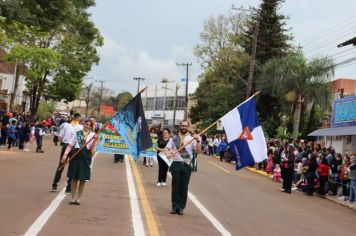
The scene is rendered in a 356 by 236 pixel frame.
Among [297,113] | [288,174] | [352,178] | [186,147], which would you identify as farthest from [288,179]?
[297,113]

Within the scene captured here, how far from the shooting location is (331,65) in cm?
4219

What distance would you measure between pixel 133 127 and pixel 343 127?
832 inches

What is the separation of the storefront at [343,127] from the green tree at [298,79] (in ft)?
29.6

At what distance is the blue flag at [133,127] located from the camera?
42.8 ft

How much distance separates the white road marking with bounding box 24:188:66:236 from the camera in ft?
29.4

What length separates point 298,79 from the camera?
44.5 m

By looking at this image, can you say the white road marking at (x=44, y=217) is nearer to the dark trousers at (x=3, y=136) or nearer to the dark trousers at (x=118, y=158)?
the dark trousers at (x=118, y=158)

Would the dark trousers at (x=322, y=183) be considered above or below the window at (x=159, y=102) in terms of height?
below

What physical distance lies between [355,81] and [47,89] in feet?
123

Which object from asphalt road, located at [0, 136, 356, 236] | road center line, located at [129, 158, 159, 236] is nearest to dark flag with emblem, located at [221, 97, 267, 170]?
asphalt road, located at [0, 136, 356, 236]

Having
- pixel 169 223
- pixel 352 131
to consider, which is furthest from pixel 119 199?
pixel 352 131

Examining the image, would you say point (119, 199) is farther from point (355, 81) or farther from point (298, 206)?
point (355, 81)

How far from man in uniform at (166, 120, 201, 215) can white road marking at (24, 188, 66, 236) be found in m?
2.36

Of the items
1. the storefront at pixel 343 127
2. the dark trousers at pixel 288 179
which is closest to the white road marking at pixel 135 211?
the dark trousers at pixel 288 179
